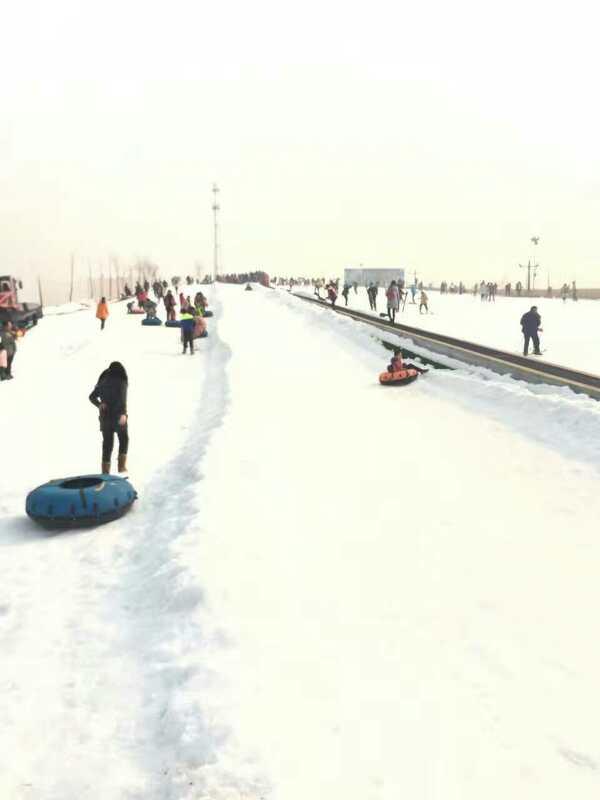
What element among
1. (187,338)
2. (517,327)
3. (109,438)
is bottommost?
(109,438)

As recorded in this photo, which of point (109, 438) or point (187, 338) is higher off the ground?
point (187, 338)

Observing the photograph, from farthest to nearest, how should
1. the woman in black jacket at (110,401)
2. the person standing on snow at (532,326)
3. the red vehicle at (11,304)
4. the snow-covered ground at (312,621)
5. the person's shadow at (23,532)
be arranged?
1. the red vehicle at (11,304)
2. the person standing on snow at (532,326)
3. the woman in black jacket at (110,401)
4. the person's shadow at (23,532)
5. the snow-covered ground at (312,621)

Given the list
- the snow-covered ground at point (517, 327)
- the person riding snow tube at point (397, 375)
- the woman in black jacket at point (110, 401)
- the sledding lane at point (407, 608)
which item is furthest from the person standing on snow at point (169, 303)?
the woman in black jacket at point (110, 401)

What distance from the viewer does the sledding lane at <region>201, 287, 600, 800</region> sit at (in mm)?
4055

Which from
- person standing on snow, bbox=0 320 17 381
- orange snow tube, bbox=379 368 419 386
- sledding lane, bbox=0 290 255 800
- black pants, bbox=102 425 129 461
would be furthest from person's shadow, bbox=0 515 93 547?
person standing on snow, bbox=0 320 17 381

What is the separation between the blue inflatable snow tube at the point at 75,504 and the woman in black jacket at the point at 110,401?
1662 millimetres

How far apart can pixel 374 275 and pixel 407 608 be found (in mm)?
84010

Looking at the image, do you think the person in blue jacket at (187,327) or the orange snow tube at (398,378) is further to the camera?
the person in blue jacket at (187,327)

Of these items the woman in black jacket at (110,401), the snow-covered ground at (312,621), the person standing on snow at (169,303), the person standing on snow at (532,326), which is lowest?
the snow-covered ground at (312,621)

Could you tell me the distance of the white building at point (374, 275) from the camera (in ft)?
283

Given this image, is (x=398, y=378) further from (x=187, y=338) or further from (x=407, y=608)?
(x=407, y=608)

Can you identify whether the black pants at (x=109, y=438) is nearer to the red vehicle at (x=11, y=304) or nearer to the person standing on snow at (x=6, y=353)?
the person standing on snow at (x=6, y=353)

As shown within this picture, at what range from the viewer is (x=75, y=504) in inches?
322

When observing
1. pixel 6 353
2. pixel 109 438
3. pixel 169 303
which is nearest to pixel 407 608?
pixel 109 438
